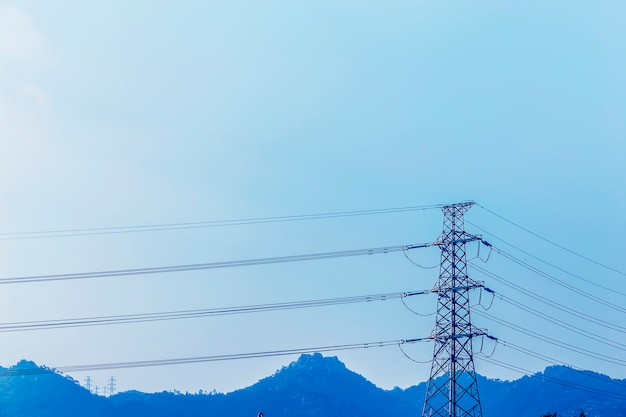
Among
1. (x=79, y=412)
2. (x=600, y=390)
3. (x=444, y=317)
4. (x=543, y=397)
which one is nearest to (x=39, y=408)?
(x=79, y=412)

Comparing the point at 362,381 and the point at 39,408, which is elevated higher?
the point at 362,381

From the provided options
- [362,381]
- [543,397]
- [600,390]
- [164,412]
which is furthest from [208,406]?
[600,390]

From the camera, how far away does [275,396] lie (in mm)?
144250

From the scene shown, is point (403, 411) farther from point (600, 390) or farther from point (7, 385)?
point (7, 385)

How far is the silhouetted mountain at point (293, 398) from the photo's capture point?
137875mm

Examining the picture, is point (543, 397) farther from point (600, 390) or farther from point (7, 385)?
point (7, 385)

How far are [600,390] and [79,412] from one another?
87807 mm

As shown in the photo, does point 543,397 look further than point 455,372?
Yes

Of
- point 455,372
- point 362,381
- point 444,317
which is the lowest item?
point 455,372

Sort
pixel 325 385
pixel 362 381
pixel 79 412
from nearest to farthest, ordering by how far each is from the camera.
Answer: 1. pixel 79 412
2. pixel 325 385
3. pixel 362 381

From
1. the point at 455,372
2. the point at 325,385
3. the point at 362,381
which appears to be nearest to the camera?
the point at 455,372

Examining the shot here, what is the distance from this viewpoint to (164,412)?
140125 millimetres

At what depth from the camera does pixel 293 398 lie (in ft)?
468

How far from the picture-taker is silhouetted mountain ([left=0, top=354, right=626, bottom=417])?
13788 cm
